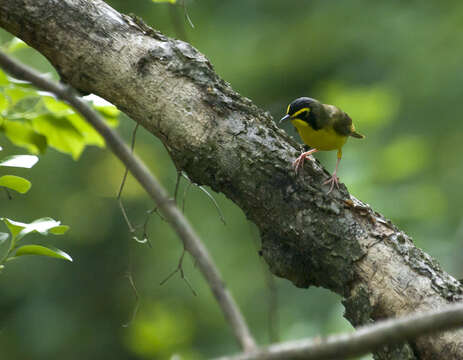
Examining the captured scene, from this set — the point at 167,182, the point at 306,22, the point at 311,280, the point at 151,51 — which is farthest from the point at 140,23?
the point at 306,22

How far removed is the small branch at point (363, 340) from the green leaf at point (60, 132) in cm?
193

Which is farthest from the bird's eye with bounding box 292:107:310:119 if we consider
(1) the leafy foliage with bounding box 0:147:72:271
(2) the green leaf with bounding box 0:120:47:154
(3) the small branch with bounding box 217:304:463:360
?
(3) the small branch with bounding box 217:304:463:360

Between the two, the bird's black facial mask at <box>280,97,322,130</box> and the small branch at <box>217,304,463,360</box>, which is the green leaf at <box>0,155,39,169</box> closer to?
the small branch at <box>217,304,463,360</box>

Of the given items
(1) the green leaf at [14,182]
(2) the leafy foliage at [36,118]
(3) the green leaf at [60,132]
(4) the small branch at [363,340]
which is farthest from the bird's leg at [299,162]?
(4) the small branch at [363,340]

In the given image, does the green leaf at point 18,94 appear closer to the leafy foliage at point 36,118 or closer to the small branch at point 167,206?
the leafy foliage at point 36,118

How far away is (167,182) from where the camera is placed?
6324 mm

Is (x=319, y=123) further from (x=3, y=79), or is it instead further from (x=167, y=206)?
(x=167, y=206)

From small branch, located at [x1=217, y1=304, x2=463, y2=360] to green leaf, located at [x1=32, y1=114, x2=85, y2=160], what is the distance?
1.93 m

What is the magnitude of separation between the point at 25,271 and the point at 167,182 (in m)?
1.85

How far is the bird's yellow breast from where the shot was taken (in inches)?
130

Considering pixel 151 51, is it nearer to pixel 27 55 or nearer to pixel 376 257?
pixel 376 257

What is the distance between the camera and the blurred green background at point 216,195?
586cm

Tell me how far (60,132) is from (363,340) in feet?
6.75

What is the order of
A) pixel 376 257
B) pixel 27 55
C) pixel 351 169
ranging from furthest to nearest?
pixel 27 55, pixel 351 169, pixel 376 257
